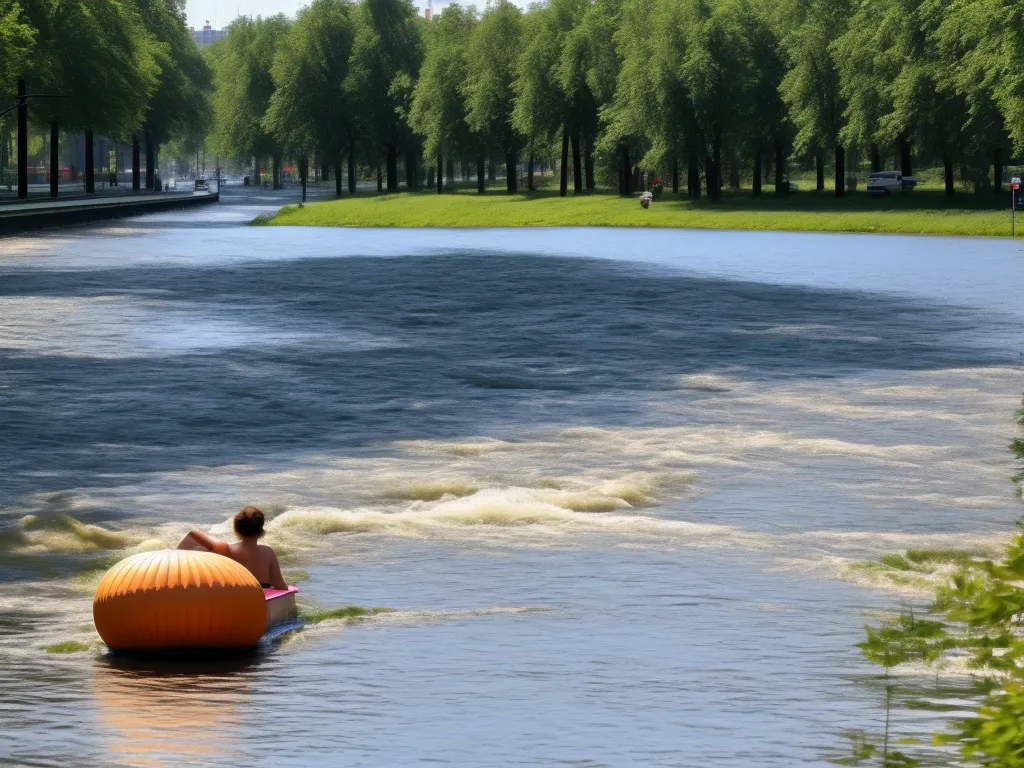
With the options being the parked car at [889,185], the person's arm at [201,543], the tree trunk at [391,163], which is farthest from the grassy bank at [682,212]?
the person's arm at [201,543]

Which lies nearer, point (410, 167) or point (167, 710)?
point (167, 710)

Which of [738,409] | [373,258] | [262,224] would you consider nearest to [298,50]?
[262,224]

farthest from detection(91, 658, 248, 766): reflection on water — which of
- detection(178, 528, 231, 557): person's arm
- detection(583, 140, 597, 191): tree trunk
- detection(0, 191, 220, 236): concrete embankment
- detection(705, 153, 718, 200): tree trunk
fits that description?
detection(583, 140, 597, 191): tree trunk

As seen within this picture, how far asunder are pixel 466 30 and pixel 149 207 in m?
26.2

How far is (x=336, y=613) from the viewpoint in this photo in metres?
14.2

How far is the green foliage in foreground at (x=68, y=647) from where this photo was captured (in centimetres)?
1294

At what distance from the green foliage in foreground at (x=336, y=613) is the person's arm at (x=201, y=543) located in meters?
0.93

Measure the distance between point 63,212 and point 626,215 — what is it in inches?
1221

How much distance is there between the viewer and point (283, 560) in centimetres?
1669

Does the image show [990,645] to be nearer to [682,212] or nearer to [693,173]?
[682,212]

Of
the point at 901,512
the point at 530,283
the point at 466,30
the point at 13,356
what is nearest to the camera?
the point at 901,512

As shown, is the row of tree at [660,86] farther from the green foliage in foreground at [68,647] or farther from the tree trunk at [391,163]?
the green foliage in foreground at [68,647]

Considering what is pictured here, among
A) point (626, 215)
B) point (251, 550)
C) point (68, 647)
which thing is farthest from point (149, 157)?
point (68, 647)

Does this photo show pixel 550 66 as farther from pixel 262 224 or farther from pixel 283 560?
pixel 283 560
